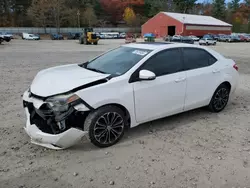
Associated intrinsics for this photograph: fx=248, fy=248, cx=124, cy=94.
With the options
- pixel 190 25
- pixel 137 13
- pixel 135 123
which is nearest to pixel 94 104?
pixel 135 123

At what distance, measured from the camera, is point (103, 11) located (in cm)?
9025

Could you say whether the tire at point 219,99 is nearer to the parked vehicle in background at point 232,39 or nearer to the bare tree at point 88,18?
the parked vehicle in background at point 232,39

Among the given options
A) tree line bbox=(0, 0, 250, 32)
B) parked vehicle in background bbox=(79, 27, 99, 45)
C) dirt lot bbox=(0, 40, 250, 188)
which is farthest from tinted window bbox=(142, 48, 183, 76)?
tree line bbox=(0, 0, 250, 32)

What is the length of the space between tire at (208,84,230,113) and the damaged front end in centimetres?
296

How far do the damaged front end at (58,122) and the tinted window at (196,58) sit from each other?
2.26 metres

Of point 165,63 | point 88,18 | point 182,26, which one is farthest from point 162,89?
point 88,18

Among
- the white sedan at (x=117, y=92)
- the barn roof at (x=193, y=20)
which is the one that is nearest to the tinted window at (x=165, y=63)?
the white sedan at (x=117, y=92)

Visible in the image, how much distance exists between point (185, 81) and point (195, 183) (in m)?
2.00

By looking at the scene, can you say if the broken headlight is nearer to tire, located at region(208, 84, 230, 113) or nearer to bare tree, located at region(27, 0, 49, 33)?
tire, located at region(208, 84, 230, 113)

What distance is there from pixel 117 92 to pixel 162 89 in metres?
0.90

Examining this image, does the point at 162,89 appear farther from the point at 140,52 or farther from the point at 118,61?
the point at 118,61

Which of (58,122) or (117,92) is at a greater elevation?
(117,92)

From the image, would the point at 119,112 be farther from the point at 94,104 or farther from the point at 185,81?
the point at 185,81

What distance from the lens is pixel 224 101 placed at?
5438 mm
